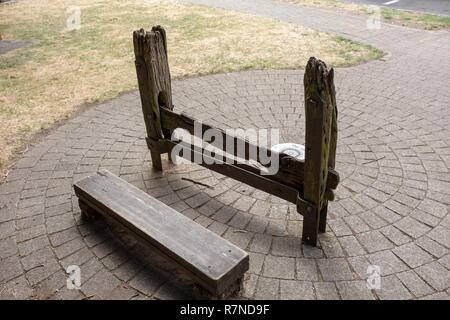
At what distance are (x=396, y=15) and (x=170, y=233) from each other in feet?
34.8

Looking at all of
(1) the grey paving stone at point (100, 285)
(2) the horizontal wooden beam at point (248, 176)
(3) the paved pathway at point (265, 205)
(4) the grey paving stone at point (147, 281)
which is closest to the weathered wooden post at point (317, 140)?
(2) the horizontal wooden beam at point (248, 176)

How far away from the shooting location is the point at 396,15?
10656 millimetres

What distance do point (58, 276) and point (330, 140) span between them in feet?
7.98

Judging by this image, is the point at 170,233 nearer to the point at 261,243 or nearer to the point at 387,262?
the point at 261,243

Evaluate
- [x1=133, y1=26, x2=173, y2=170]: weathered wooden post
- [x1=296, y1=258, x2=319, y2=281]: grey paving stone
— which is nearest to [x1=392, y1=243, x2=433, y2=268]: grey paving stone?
[x1=296, y1=258, x2=319, y2=281]: grey paving stone

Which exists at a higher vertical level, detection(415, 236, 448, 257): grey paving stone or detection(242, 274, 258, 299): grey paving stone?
detection(415, 236, 448, 257): grey paving stone

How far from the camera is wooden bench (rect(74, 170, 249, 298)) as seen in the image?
2521 mm

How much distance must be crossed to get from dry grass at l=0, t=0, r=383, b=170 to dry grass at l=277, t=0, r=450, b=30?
Answer: 2555mm

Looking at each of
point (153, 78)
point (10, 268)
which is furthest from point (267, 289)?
point (153, 78)

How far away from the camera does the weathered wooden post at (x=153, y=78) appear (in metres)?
3.64

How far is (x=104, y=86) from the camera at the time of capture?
674 cm

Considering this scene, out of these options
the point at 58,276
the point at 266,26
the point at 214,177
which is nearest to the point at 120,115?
the point at 214,177

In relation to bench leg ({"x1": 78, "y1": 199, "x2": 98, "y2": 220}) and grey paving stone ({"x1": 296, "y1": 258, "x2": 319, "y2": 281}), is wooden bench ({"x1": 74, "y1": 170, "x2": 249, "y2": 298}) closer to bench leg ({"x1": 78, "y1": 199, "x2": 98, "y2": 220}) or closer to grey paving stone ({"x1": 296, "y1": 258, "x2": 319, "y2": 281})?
bench leg ({"x1": 78, "y1": 199, "x2": 98, "y2": 220})
